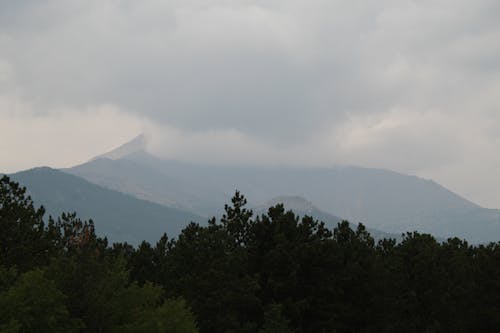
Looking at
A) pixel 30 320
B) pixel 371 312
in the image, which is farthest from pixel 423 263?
pixel 30 320

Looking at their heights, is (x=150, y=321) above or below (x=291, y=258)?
below

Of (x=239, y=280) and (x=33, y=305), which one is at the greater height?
(x=239, y=280)

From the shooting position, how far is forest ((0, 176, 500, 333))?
3625cm

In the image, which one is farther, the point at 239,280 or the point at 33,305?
the point at 239,280

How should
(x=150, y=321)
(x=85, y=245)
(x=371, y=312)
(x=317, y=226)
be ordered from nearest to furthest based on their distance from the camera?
1. (x=150, y=321)
2. (x=85, y=245)
3. (x=371, y=312)
4. (x=317, y=226)

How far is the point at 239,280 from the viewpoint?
45.9m

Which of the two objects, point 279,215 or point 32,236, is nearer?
point 32,236

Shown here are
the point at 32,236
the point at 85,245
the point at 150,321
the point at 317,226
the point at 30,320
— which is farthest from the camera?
the point at 317,226

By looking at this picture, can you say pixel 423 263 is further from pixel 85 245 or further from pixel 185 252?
pixel 85 245

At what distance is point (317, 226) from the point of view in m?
59.1

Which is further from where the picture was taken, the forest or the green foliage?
the forest

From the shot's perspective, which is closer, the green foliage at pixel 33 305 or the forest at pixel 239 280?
the green foliage at pixel 33 305

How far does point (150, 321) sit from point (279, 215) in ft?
69.6

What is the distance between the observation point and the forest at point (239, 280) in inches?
1427
